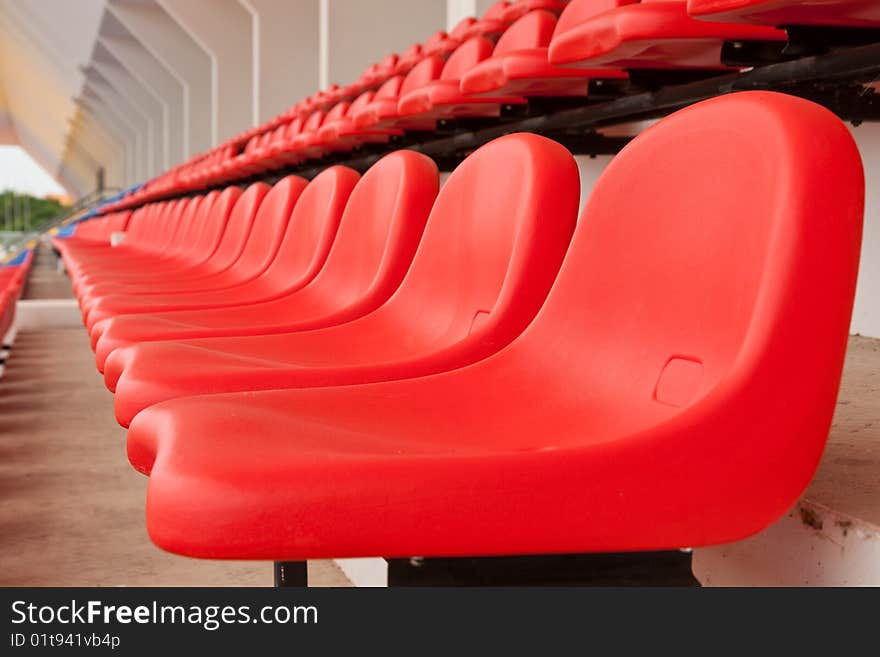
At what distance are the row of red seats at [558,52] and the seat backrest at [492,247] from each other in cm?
34

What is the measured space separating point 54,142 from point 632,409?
131 ft

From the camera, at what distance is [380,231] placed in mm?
1794

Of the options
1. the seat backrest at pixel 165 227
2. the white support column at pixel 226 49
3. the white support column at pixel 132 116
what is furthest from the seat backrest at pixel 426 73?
the white support column at pixel 132 116

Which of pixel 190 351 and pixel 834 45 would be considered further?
pixel 834 45

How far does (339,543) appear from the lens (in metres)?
0.61

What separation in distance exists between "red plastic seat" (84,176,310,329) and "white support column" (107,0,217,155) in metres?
10.6

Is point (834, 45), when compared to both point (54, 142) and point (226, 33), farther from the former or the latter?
point (54, 142)

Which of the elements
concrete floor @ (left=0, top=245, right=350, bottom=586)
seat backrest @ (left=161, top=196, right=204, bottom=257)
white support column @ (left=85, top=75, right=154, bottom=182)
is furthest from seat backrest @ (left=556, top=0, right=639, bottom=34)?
white support column @ (left=85, top=75, right=154, bottom=182)

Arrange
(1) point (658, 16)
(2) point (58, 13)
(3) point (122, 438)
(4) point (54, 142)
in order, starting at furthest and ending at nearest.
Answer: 1. (4) point (54, 142)
2. (2) point (58, 13)
3. (3) point (122, 438)
4. (1) point (658, 16)

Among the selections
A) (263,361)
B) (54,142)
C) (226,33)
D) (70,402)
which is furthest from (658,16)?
(54,142)

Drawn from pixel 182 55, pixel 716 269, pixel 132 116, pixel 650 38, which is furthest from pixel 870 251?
pixel 132 116

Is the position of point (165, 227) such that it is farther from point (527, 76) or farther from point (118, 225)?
point (118, 225)

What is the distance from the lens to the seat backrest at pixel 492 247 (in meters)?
1.15

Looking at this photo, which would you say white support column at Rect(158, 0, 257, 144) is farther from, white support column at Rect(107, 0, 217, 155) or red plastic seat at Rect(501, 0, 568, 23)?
red plastic seat at Rect(501, 0, 568, 23)
